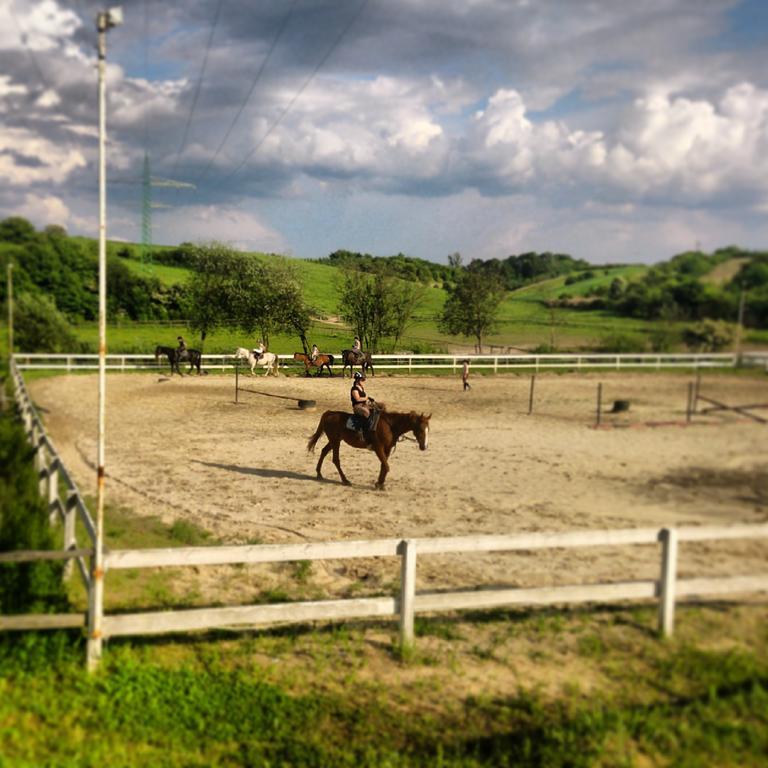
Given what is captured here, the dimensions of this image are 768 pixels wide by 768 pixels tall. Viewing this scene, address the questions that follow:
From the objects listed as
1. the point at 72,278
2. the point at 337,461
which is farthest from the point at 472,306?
the point at 72,278

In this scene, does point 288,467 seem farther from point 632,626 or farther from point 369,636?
point 632,626

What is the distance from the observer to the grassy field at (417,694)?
529 centimetres

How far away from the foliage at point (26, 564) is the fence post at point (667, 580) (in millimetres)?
5944

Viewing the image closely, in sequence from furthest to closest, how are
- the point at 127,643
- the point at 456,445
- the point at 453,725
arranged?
the point at 456,445, the point at 127,643, the point at 453,725

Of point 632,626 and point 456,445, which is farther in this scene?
point 456,445

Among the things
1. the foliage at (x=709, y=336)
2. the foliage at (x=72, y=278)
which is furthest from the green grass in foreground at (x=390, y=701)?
the foliage at (x=72, y=278)

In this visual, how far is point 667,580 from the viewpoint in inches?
268

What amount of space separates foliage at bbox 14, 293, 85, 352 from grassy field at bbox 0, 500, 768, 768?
4482mm

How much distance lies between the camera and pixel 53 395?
51.7ft

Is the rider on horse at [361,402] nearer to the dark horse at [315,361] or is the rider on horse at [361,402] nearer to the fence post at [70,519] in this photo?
the dark horse at [315,361]

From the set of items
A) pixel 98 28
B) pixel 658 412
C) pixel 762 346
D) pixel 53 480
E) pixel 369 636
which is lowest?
pixel 369 636

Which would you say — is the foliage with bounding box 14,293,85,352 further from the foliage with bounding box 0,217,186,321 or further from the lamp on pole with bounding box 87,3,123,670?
the lamp on pole with bounding box 87,3,123,670

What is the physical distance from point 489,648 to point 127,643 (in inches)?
135

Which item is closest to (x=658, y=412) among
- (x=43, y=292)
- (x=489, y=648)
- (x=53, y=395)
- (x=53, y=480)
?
(x=489, y=648)
